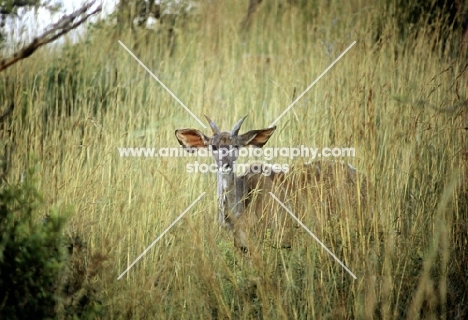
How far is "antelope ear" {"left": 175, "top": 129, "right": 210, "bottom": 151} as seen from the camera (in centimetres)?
475

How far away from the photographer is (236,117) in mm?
5801

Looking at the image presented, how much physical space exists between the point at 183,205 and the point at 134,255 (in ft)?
2.14

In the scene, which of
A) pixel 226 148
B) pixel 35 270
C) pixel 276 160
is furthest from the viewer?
pixel 276 160

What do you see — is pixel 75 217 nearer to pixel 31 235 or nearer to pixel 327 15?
pixel 31 235

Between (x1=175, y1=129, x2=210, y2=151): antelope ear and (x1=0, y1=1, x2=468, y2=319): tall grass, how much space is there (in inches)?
8.6

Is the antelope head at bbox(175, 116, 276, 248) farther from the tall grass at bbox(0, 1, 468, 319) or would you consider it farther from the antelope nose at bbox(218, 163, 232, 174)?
the tall grass at bbox(0, 1, 468, 319)

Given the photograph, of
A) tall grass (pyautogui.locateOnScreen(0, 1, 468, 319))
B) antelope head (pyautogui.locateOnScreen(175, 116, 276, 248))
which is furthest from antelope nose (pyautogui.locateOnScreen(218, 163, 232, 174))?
tall grass (pyautogui.locateOnScreen(0, 1, 468, 319))

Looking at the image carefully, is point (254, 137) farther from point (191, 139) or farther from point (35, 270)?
point (35, 270)

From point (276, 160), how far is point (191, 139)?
2.92 feet

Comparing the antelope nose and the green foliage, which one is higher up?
the antelope nose

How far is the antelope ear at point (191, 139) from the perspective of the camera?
15.6ft

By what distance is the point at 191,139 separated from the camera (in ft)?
15.9

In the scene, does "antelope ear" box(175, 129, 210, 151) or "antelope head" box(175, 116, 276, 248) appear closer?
"antelope head" box(175, 116, 276, 248)

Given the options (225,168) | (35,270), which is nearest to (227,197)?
(225,168)
